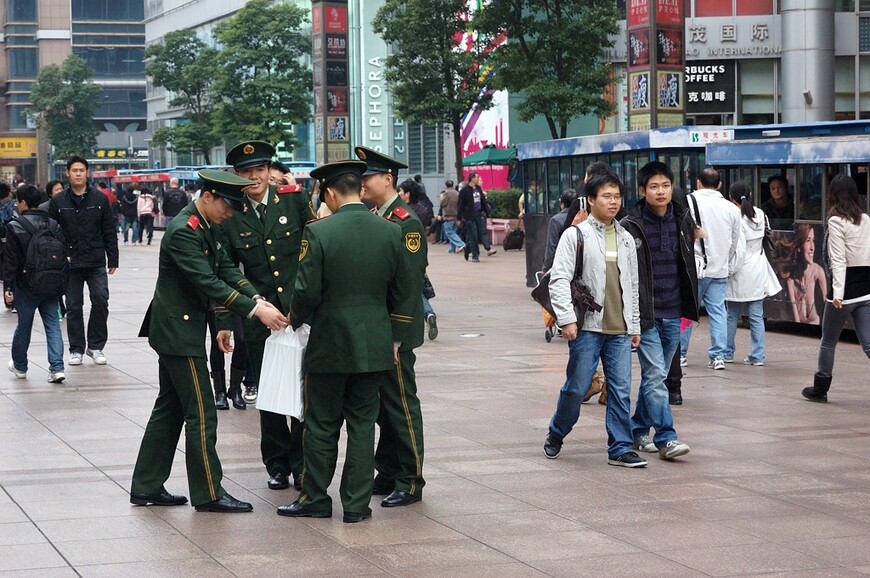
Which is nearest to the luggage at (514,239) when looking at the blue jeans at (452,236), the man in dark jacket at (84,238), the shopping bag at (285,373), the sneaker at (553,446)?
the blue jeans at (452,236)

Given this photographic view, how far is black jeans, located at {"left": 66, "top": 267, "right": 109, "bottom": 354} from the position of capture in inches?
511

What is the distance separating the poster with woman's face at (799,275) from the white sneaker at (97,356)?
24.4ft

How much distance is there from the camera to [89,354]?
13547 millimetres

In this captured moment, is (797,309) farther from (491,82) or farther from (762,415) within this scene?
(491,82)

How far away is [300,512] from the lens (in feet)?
22.8

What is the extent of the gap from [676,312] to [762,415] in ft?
5.35

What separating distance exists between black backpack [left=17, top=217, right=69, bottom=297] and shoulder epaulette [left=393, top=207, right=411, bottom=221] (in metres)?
5.57

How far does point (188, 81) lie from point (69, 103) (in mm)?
29387

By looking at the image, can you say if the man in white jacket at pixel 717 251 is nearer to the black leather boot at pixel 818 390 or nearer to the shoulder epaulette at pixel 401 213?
the black leather boot at pixel 818 390

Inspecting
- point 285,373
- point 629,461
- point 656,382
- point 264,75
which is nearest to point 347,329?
point 285,373

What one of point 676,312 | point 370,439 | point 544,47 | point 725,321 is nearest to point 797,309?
point 725,321

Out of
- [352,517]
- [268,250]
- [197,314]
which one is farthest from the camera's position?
[268,250]

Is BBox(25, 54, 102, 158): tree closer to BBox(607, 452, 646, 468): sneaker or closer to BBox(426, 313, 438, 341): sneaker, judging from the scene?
BBox(426, 313, 438, 341): sneaker

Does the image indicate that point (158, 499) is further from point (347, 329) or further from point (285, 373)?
point (347, 329)
